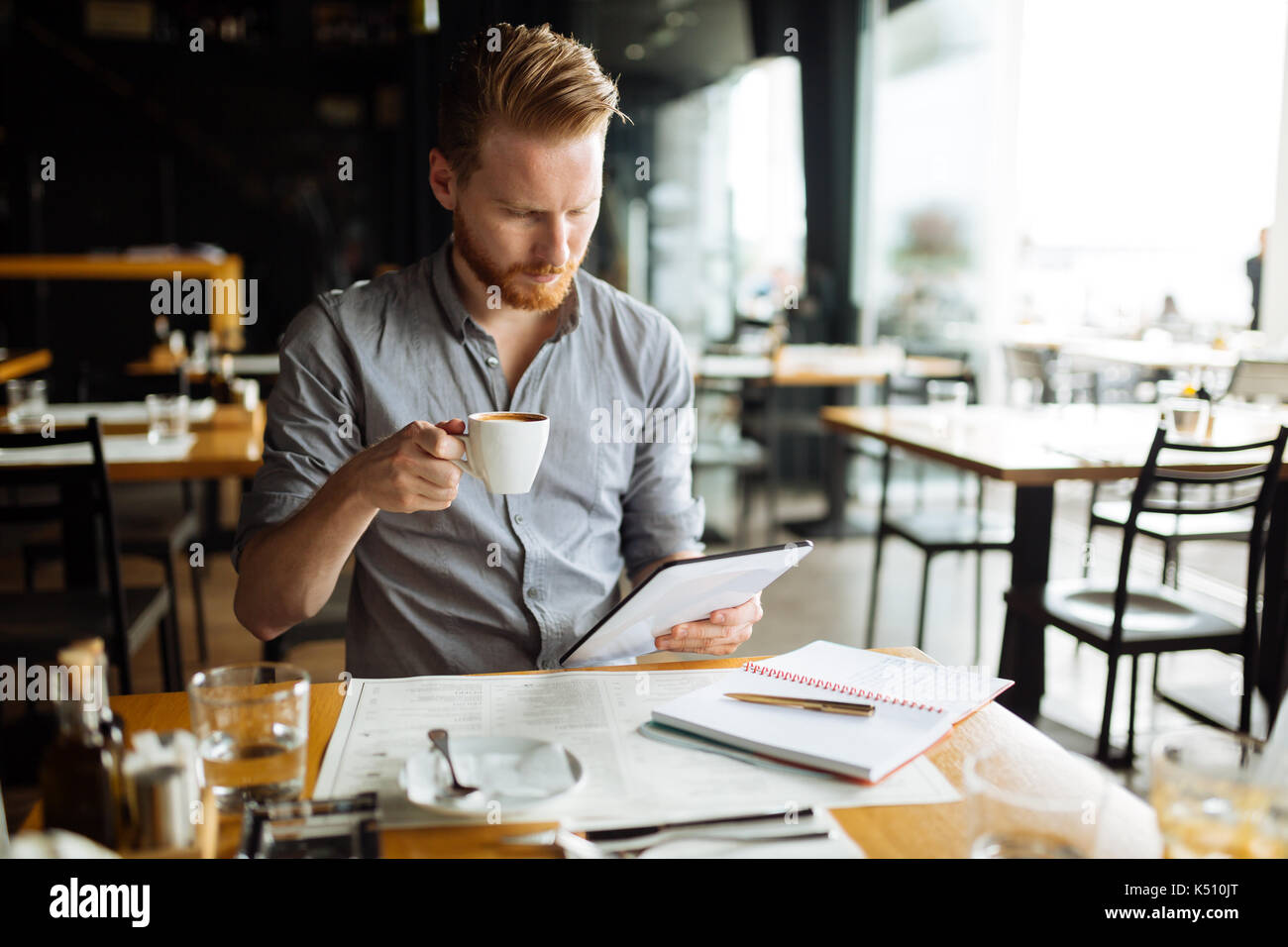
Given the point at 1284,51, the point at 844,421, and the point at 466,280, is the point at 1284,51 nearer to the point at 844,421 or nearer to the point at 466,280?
the point at 844,421

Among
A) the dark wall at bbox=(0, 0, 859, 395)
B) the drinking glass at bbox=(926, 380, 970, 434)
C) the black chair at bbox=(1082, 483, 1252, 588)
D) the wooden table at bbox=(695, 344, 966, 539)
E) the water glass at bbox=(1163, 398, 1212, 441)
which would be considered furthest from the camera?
the dark wall at bbox=(0, 0, 859, 395)

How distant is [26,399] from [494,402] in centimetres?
215

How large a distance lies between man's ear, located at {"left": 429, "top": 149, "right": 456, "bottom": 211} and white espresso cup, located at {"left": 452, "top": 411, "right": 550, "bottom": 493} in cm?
55

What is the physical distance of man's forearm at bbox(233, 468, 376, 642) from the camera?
1201mm

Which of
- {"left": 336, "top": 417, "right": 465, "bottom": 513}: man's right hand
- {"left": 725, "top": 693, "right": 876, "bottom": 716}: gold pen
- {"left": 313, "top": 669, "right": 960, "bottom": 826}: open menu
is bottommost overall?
{"left": 313, "top": 669, "right": 960, "bottom": 826}: open menu

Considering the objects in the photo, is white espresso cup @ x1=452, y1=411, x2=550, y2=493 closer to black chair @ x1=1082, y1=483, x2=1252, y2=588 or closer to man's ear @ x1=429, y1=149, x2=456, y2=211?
man's ear @ x1=429, y1=149, x2=456, y2=211

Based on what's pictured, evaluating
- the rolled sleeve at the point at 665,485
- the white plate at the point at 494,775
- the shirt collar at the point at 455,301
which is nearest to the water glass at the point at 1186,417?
the rolled sleeve at the point at 665,485

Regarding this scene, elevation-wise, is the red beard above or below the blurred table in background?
above

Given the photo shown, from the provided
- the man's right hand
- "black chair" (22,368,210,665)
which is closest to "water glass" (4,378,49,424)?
"black chair" (22,368,210,665)

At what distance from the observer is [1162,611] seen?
250 centimetres

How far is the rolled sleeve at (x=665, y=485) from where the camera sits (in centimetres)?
160

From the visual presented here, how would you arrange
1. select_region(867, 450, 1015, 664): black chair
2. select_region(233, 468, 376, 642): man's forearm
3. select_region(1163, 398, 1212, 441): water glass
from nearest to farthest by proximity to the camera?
select_region(233, 468, 376, 642): man's forearm < select_region(1163, 398, 1212, 441): water glass < select_region(867, 450, 1015, 664): black chair

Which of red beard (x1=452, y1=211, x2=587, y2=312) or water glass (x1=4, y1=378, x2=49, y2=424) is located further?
water glass (x1=4, y1=378, x2=49, y2=424)
